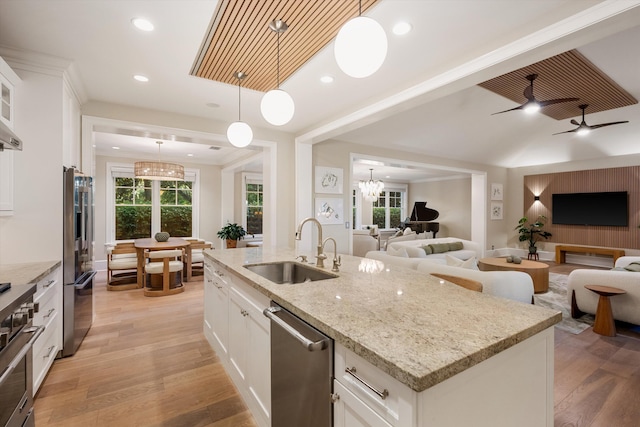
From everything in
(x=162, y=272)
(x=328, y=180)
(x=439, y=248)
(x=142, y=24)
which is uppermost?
(x=142, y=24)

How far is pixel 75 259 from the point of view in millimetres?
2693

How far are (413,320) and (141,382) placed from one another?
2272mm

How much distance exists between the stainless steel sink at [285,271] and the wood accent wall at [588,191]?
8296mm

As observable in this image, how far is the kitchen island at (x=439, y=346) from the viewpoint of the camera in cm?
82

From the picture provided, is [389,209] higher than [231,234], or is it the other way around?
[389,209]

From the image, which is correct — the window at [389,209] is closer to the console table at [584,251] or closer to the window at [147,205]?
the console table at [584,251]

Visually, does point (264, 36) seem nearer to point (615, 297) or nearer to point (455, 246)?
point (615, 297)

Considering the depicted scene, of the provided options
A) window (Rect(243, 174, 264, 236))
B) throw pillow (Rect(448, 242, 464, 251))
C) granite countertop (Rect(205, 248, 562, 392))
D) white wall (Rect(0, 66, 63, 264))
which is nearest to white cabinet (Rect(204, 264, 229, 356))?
granite countertop (Rect(205, 248, 562, 392))

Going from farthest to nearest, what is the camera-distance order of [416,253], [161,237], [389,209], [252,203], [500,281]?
[389,209] < [252,203] < [161,237] < [416,253] < [500,281]

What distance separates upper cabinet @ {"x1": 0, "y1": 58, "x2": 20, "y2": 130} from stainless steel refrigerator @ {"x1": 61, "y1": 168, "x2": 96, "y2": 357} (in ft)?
1.78

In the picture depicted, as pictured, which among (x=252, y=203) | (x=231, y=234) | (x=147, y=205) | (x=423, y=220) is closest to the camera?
(x=147, y=205)

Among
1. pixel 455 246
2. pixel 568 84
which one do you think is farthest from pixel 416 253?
pixel 568 84

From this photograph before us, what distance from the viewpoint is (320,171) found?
5.01 m

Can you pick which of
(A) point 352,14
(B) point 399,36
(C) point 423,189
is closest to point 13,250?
(A) point 352,14
